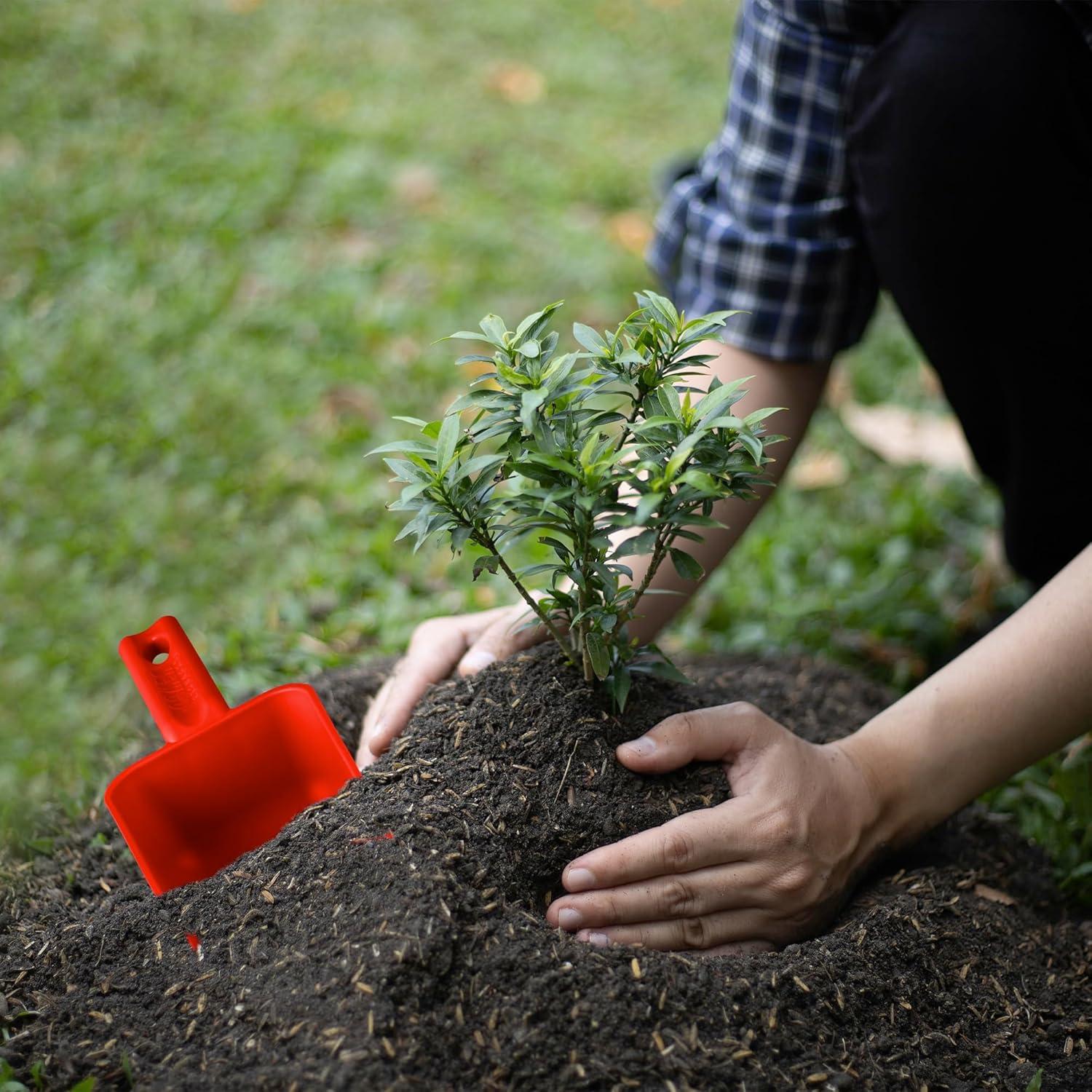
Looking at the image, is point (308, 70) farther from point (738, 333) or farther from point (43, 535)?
point (738, 333)

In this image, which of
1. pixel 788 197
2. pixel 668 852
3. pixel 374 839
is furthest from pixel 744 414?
pixel 374 839

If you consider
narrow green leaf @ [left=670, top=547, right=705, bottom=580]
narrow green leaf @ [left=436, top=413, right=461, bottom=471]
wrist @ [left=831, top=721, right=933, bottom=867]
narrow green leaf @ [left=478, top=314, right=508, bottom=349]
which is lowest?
wrist @ [left=831, top=721, right=933, bottom=867]

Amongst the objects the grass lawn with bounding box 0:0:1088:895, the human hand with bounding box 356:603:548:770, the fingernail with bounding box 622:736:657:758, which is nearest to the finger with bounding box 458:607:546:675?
the human hand with bounding box 356:603:548:770

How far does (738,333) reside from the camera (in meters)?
2.13

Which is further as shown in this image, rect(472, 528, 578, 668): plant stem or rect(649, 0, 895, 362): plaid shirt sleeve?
rect(649, 0, 895, 362): plaid shirt sleeve

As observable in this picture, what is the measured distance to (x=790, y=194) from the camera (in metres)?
2.12

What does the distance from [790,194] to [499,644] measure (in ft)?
3.57

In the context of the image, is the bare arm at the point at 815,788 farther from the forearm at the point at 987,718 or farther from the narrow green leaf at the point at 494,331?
→ the narrow green leaf at the point at 494,331

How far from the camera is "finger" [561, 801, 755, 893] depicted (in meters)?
1.51

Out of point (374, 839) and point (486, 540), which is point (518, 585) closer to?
point (486, 540)

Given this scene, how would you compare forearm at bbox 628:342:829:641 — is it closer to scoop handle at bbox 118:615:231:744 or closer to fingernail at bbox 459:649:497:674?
fingernail at bbox 459:649:497:674

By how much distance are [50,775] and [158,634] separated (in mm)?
731

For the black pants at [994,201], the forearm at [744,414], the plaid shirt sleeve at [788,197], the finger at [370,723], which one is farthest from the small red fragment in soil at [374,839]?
the black pants at [994,201]

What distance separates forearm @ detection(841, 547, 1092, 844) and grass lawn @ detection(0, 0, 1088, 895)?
1.85ft
